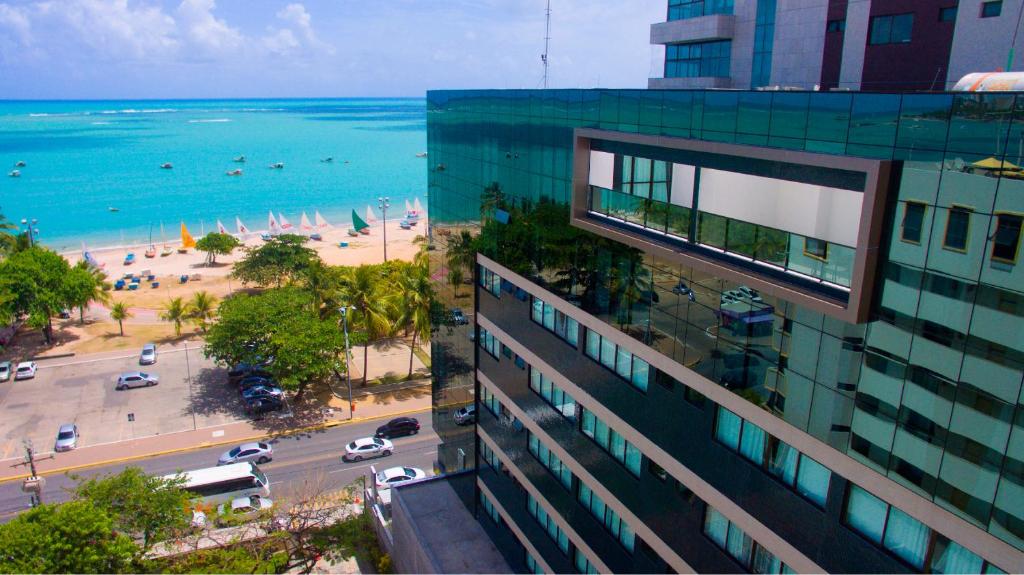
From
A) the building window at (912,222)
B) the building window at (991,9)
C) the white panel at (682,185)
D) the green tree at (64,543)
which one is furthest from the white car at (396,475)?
the building window at (991,9)

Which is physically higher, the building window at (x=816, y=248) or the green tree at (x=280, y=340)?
the building window at (x=816, y=248)

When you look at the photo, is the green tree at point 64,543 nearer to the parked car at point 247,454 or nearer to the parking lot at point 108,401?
the parked car at point 247,454

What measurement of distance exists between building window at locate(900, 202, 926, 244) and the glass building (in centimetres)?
3

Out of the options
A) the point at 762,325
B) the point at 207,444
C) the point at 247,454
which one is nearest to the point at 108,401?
the point at 207,444

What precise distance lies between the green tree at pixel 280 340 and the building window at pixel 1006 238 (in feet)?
144

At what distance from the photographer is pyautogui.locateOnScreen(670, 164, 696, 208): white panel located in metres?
16.4

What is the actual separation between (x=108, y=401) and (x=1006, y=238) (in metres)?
57.3

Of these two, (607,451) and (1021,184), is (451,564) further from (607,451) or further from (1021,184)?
(1021,184)

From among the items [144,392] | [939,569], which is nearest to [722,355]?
[939,569]

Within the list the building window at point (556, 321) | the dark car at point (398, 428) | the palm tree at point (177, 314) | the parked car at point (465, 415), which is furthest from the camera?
the palm tree at point (177, 314)

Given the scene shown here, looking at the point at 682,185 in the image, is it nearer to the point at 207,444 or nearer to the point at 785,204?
the point at 785,204

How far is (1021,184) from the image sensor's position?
31.7 feet

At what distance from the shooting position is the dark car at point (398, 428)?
4716cm

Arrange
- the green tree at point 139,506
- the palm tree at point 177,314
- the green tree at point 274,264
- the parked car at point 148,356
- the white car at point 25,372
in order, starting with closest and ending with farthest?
the green tree at point 139,506
the white car at point 25,372
the parked car at point 148,356
the palm tree at point 177,314
the green tree at point 274,264
